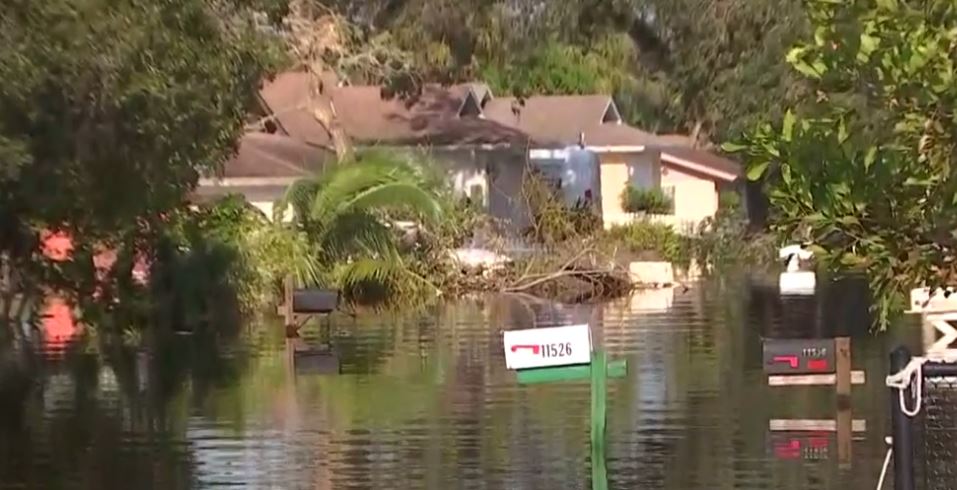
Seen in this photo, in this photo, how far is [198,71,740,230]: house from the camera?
46.4 metres

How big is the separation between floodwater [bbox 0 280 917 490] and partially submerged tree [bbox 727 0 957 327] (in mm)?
5338

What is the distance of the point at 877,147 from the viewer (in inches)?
306

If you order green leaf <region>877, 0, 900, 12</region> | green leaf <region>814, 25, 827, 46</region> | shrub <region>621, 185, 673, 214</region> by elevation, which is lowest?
green leaf <region>814, 25, 827, 46</region>

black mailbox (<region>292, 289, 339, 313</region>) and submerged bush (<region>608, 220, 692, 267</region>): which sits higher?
submerged bush (<region>608, 220, 692, 267</region>)

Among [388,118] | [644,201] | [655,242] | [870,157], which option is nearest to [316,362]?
[870,157]

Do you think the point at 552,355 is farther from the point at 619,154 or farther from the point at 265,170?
the point at 619,154

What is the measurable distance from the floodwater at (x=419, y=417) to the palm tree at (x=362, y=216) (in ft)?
24.1

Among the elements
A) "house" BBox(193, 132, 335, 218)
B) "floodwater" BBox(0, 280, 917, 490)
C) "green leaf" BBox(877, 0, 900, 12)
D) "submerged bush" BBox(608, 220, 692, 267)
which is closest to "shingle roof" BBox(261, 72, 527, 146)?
"house" BBox(193, 132, 335, 218)

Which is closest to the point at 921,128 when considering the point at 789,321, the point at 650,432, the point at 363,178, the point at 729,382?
the point at 650,432

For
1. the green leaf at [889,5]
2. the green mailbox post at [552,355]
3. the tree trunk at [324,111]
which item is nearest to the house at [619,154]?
the tree trunk at [324,111]

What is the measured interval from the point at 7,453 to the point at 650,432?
17.5 feet

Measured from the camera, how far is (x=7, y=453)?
53.6ft

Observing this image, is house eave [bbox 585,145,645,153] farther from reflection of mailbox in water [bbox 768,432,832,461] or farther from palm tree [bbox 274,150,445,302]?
reflection of mailbox in water [bbox 768,432,832,461]

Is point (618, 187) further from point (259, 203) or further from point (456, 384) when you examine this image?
point (456, 384)
